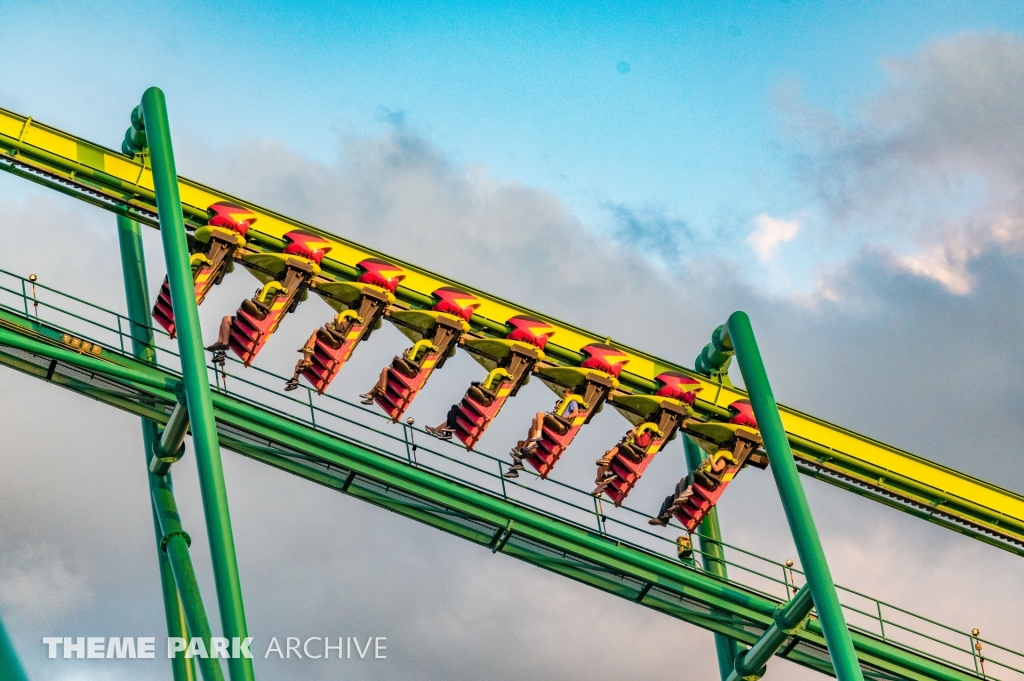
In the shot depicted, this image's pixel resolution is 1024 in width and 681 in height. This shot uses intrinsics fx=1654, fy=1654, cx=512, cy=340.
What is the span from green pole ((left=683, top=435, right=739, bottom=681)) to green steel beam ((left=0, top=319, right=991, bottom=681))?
1.27ft

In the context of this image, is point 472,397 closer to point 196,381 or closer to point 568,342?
point 568,342

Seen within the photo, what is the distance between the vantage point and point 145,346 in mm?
13422

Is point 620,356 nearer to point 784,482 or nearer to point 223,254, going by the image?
point 784,482

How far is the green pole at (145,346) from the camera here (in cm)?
1254

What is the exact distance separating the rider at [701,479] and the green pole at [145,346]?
4149 millimetres

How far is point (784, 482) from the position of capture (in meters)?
12.6

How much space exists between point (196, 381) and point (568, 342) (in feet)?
13.6

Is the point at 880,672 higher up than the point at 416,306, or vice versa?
the point at 416,306

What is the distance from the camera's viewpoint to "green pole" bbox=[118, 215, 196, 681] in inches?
494

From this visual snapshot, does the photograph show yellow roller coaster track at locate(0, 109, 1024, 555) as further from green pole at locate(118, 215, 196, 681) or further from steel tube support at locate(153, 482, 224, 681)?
steel tube support at locate(153, 482, 224, 681)

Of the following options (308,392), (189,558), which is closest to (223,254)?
(308,392)

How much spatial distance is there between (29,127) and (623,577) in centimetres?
609

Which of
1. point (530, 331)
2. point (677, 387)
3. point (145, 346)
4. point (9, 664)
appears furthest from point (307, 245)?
point (9, 664)

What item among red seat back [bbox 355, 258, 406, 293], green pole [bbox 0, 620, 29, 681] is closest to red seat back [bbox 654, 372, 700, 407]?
red seat back [bbox 355, 258, 406, 293]
